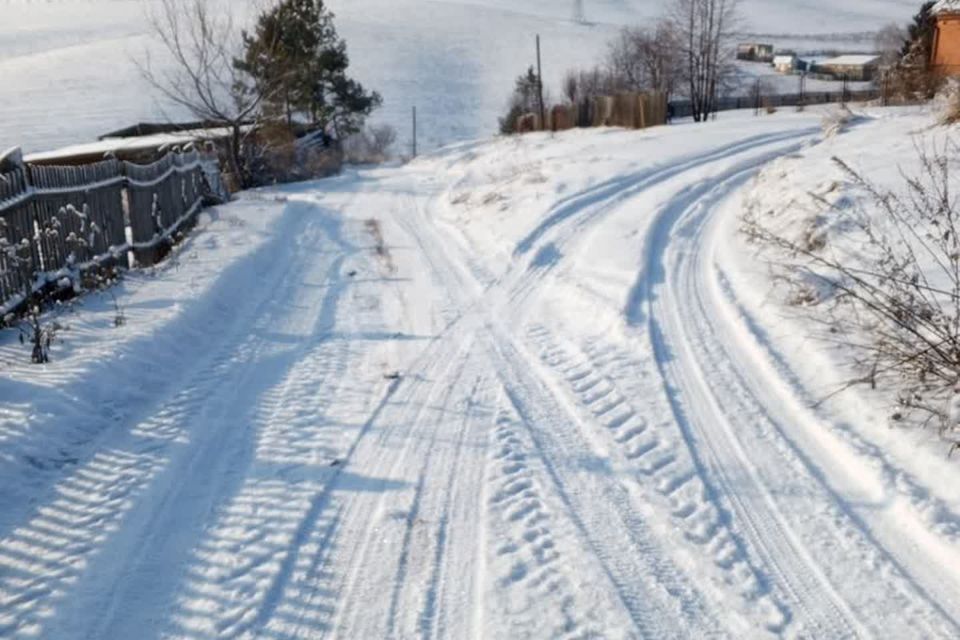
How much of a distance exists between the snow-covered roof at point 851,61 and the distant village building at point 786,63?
3.19 meters

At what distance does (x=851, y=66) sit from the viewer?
8631 cm

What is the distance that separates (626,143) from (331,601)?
64.3ft

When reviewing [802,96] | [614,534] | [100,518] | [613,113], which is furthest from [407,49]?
[614,534]

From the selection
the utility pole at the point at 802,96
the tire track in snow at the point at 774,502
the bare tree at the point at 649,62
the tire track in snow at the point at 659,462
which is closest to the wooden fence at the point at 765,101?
the utility pole at the point at 802,96

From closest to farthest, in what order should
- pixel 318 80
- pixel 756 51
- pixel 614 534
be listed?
pixel 614 534 < pixel 318 80 < pixel 756 51

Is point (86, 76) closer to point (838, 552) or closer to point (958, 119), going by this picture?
point (958, 119)

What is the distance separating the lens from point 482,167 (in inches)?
942

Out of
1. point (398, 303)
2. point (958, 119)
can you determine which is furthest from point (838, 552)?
point (958, 119)

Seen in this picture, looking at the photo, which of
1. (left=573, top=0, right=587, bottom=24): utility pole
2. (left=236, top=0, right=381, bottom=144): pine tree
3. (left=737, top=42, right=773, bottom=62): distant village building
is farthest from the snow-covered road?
(left=573, top=0, right=587, bottom=24): utility pole

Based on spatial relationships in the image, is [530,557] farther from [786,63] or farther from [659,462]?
[786,63]

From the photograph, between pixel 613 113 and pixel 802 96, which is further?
pixel 802 96

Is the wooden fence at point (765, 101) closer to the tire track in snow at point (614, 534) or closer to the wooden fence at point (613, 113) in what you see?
the wooden fence at point (613, 113)

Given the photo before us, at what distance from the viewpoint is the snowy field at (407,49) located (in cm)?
6162

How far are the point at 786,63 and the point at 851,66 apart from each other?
7712 mm
